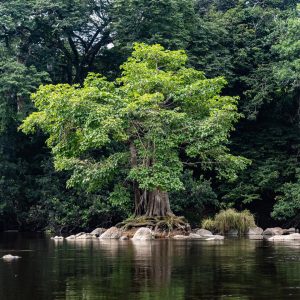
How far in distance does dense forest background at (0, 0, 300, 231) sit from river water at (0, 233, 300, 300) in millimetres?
14847

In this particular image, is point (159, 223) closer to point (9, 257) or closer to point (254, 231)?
point (254, 231)

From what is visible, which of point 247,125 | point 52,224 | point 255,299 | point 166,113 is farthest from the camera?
point 247,125

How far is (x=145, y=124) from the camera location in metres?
30.5

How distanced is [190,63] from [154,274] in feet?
82.3

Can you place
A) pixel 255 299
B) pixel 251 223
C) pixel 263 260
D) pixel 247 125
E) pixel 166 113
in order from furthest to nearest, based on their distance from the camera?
1. pixel 247 125
2. pixel 251 223
3. pixel 166 113
4. pixel 263 260
5. pixel 255 299

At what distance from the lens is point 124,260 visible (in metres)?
17.9

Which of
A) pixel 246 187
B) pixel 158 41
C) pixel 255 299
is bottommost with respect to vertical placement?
pixel 255 299

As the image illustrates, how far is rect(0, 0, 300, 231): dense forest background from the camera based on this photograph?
36.1m

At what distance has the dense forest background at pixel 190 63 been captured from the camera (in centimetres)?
3612

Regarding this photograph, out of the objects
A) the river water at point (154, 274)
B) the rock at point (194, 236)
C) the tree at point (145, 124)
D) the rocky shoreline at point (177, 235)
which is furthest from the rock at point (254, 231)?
the river water at point (154, 274)

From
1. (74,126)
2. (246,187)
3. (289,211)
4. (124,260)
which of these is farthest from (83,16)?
(124,260)

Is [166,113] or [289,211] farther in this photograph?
[289,211]

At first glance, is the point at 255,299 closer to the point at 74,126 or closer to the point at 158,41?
the point at 74,126

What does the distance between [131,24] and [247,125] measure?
9.58m
